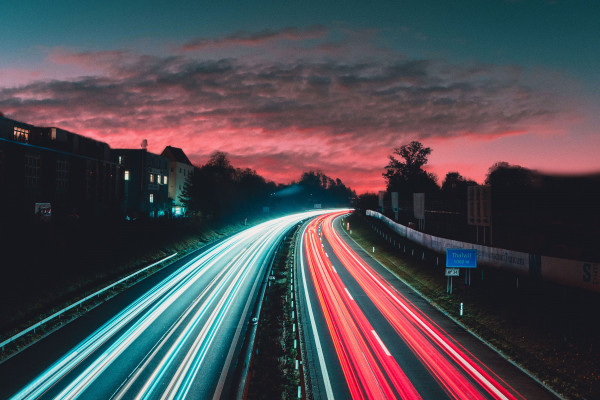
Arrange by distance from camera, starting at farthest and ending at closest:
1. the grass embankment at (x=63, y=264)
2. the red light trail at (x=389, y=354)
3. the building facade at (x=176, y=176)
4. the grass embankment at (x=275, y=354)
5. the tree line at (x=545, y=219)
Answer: the building facade at (x=176, y=176) < the tree line at (x=545, y=219) < the grass embankment at (x=63, y=264) < the red light trail at (x=389, y=354) < the grass embankment at (x=275, y=354)

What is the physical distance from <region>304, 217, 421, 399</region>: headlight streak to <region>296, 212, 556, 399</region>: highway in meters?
0.03

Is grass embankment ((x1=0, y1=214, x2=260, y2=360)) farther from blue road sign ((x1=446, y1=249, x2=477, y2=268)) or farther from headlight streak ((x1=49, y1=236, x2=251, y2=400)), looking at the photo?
blue road sign ((x1=446, y1=249, x2=477, y2=268))

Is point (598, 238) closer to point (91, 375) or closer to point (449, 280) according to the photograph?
point (449, 280)

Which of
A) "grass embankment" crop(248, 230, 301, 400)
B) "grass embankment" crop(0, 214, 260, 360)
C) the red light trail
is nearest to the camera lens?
"grass embankment" crop(248, 230, 301, 400)

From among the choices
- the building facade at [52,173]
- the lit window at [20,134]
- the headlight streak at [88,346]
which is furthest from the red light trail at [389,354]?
the lit window at [20,134]

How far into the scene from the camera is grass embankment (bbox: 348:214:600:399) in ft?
45.3

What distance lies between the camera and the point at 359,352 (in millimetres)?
15312

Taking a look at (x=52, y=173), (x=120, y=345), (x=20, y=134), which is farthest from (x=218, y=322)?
(x=20, y=134)

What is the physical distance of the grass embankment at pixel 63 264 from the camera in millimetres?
18695

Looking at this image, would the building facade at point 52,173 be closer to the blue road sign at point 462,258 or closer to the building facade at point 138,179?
the building facade at point 138,179

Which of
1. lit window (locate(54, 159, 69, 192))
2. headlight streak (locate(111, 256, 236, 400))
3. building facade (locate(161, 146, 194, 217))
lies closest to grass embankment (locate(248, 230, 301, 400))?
headlight streak (locate(111, 256, 236, 400))

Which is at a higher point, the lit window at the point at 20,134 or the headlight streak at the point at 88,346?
the lit window at the point at 20,134

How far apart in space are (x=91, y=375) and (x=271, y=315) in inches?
366

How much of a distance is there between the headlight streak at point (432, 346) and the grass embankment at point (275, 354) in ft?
17.6
